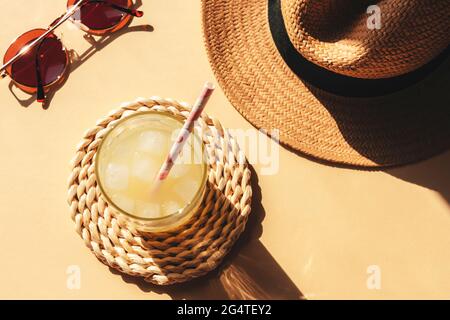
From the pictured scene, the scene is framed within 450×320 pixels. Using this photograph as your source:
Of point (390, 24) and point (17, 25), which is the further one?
point (17, 25)

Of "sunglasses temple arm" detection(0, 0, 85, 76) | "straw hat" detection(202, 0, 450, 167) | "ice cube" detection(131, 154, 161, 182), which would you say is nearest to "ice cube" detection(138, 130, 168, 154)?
"ice cube" detection(131, 154, 161, 182)

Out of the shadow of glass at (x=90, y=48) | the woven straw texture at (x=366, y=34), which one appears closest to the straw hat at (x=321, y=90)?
the woven straw texture at (x=366, y=34)

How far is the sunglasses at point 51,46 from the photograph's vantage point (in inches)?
28.8

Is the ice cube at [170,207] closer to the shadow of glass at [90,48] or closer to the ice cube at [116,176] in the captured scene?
the ice cube at [116,176]

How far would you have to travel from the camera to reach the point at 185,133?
0.50 metres

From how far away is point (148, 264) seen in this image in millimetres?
620

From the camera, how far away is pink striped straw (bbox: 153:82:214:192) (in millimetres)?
465

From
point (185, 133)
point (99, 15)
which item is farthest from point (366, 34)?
point (99, 15)

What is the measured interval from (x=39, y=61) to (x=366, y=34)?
1.47 ft

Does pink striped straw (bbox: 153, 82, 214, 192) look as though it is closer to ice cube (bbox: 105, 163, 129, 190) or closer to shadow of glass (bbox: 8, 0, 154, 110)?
ice cube (bbox: 105, 163, 129, 190)
